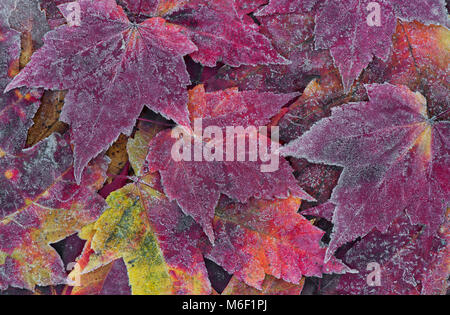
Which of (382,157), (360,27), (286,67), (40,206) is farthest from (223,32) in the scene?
(40,206)

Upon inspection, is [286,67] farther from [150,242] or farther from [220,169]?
[150,242]

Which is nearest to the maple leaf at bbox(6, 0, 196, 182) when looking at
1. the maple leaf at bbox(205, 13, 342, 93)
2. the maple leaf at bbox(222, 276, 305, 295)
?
the maple leaf at bbox(205, 13, 342, 93)

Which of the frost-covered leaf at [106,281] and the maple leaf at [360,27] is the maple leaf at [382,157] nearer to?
the maple leaf at [360,27]

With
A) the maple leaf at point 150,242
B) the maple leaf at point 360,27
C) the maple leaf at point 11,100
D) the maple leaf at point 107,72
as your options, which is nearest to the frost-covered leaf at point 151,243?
the maple leaf at point 150,242
